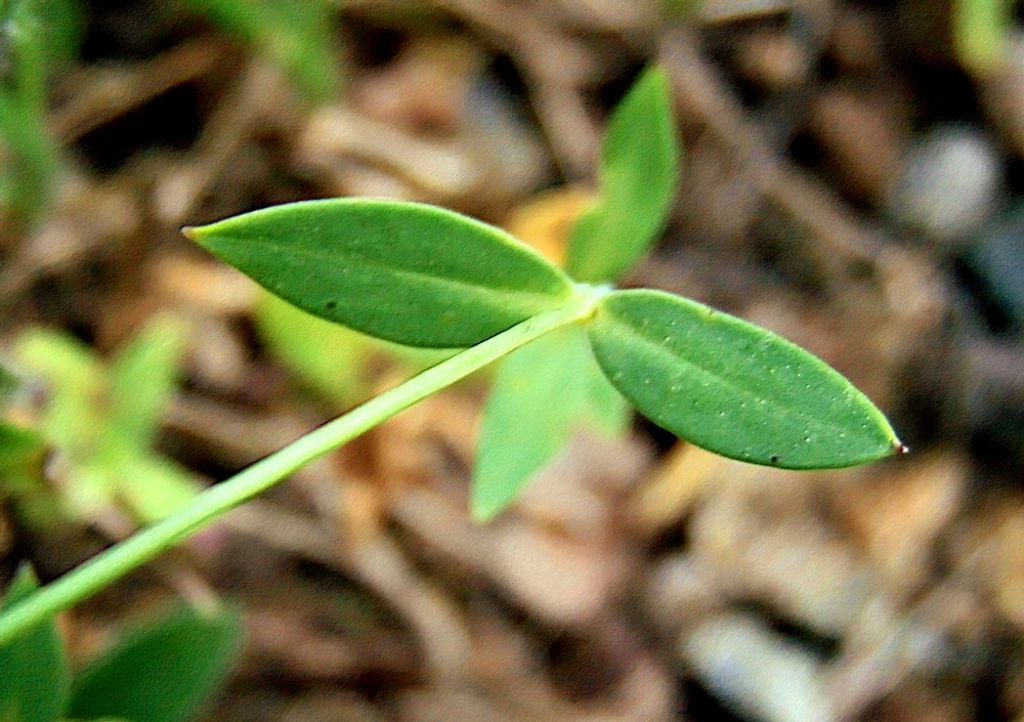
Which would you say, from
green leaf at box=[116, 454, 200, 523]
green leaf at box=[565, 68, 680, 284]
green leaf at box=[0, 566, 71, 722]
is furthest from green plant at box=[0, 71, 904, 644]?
green leaf at box=[116, 454, 200, 523]

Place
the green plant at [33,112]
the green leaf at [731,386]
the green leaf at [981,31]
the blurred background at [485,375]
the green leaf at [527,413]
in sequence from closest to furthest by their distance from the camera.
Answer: the green leaf at [731,386] → the green leaf at [527,413] → the green plant at [33,112] → the blurred background at [485,375] → the green leaf at [981,31]

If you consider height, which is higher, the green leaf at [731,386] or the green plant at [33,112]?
the green leaf at [731,386]

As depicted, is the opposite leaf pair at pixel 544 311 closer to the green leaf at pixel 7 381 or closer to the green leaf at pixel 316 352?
the green leaf at pixel 7 381

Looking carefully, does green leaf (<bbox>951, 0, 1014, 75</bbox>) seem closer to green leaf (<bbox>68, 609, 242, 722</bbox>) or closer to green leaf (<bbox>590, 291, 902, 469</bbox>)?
green leaf (<bbox>590, 291, 902, 469</bbox>)

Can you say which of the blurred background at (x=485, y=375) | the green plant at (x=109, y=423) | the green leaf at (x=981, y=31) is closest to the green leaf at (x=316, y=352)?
the blurred background at (x=485, y=375)

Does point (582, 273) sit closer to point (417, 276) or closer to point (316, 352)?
point (417, 276)

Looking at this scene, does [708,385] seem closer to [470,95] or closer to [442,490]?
[442,490]
